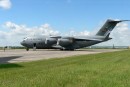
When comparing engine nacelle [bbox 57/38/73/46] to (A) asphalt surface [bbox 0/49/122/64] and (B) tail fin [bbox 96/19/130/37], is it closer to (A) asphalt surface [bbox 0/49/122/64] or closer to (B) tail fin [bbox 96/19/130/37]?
(B) tail fin [bbox 96/19/130/37]

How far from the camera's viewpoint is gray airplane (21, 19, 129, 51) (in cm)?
7300

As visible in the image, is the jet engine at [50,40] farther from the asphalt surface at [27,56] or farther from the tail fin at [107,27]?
the asphalt surface at [27,56]

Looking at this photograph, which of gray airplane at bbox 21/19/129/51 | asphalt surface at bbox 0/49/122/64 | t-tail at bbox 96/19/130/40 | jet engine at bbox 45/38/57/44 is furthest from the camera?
t-tail at bbox 96/19/130/40

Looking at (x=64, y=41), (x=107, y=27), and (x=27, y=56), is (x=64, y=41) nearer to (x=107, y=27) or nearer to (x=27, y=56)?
(x=107, y=27)

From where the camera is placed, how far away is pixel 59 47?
74.3 meters

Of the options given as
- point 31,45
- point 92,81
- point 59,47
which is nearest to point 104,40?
point 59,47

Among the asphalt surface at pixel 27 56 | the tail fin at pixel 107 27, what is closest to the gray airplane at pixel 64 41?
the tail fin at pixel 107 27

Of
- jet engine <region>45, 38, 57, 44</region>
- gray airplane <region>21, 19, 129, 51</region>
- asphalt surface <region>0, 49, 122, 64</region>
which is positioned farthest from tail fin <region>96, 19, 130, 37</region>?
asphalt surface <region>0, 49, 122, 64</region>

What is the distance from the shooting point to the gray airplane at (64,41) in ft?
240

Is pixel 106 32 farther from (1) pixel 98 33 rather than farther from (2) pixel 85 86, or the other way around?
(2) pixel 85 86

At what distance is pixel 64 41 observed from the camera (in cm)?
7338

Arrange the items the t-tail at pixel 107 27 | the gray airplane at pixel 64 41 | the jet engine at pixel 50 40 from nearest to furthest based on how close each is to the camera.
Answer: the jet engine at pixel 50 40 < the gray airplane at pixel 64 41 < the t-tail at pixel 107 27

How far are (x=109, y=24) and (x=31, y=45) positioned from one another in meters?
20.7

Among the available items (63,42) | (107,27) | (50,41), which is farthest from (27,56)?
(107,27)
